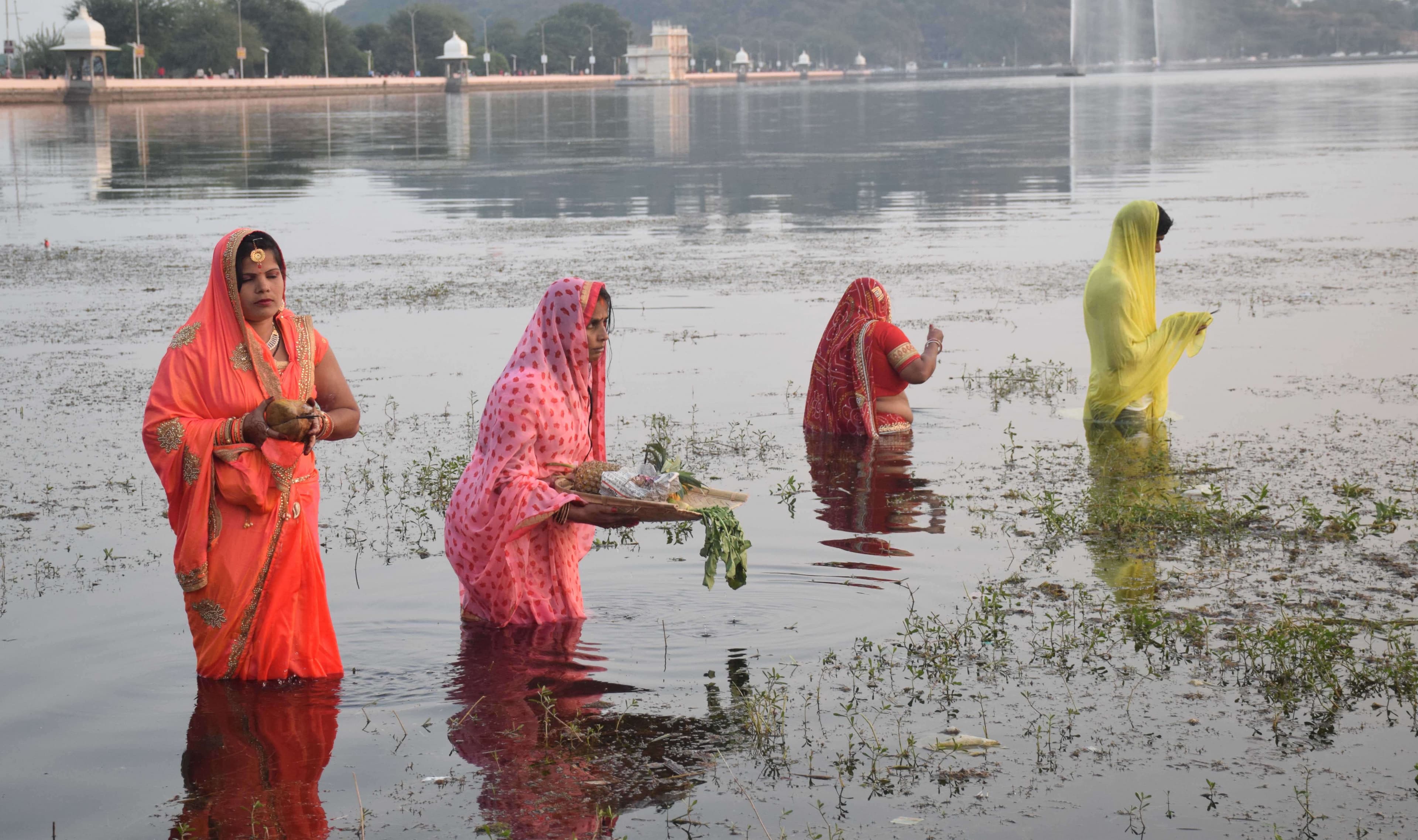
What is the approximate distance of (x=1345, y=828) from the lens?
3984mm

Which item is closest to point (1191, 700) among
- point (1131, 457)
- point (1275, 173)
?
point (1131, 457)

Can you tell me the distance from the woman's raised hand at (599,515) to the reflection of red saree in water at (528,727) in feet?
1.89

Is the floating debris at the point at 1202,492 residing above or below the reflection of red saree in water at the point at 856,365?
below

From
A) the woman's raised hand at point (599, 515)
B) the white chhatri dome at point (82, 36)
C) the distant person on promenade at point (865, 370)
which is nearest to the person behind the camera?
the woman's raised hand at point (599, 515)

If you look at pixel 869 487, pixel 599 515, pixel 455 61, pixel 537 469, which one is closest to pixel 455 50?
pixel 455 61

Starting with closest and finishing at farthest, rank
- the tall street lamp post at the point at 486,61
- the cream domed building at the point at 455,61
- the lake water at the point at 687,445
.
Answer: the lake water at the point at 687,445 < the cream domed building at the point at 455,61 < the tall street lamp post at the point at 486,61

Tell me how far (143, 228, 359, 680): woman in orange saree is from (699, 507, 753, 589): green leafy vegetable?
123 centimetres

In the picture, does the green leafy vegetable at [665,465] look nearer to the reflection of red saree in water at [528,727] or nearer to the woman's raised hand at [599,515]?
the woman's raised hand at [599,515]

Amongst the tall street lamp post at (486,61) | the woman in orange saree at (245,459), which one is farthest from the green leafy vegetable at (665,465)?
the tall street lamp post at (486,61)

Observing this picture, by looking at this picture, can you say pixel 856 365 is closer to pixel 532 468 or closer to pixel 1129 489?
pixel 1129 489

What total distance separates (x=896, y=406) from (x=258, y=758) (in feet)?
16.8

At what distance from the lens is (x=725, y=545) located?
5102 millimetres

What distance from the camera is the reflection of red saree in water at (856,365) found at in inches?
340

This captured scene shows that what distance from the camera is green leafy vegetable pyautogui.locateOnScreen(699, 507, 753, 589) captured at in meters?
5.09
